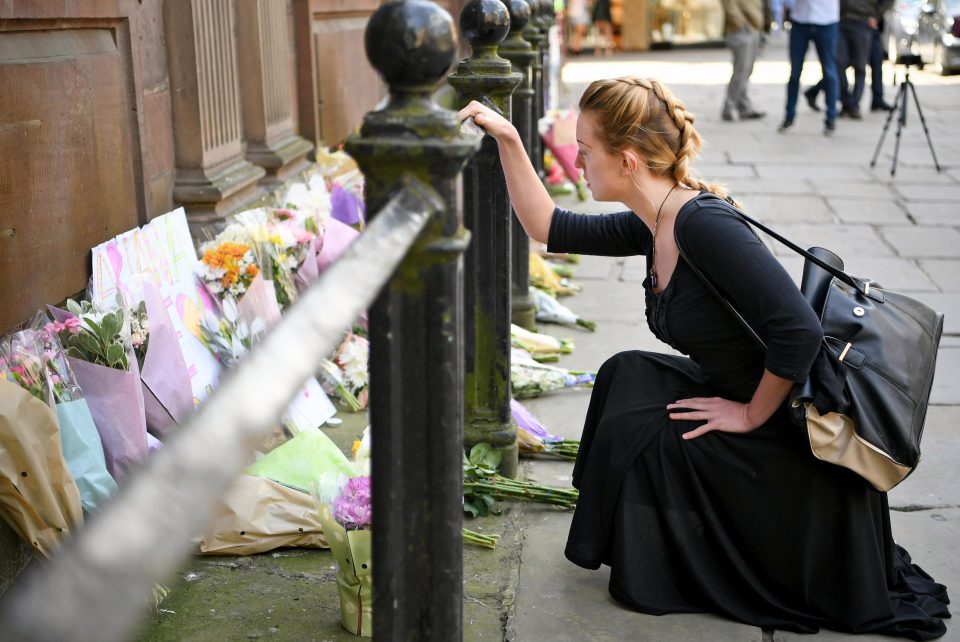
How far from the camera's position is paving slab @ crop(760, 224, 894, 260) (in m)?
6.90

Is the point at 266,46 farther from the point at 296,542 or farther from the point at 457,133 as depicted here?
the point at 457,133

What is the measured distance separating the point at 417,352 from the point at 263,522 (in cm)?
145

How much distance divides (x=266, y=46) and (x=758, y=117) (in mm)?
9122

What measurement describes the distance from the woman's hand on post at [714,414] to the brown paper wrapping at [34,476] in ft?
4.78

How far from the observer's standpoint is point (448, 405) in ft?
5.72

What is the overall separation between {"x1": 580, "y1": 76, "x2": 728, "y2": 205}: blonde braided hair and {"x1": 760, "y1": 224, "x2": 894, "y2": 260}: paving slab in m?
4.09

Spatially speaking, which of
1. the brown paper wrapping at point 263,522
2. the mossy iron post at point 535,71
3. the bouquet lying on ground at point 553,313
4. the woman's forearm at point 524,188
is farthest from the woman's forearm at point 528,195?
the bouquet lying on ground at point 553,313

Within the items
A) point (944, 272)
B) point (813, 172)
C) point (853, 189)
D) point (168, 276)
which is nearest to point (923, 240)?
point (944, 272)

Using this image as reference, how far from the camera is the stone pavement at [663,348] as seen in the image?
2.67 m

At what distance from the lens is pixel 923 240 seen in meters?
7.26

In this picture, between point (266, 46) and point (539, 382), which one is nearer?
point (539, 382)

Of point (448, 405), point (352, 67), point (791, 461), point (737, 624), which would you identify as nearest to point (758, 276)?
point (791, 461)

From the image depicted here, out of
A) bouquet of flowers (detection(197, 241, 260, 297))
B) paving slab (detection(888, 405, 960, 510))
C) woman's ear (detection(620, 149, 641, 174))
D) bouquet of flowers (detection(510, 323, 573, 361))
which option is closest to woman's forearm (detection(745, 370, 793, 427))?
woman's ear (detection(620, 149, 641, 174))

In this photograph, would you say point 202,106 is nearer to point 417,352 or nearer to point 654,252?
point 654,252
